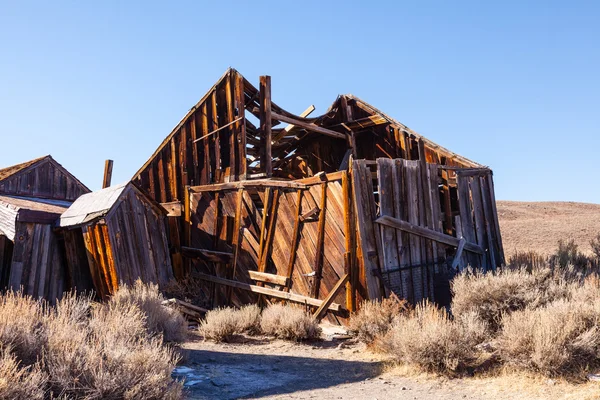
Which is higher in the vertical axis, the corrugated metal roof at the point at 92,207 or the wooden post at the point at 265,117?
the wooden post at the point at 265,117

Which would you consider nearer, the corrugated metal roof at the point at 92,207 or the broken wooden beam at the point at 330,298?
the broken wooden beam at the point at 330,298

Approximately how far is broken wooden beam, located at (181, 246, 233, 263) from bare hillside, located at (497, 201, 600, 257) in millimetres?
16528

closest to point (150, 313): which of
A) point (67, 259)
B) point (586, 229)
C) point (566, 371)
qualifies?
point (67, 259)

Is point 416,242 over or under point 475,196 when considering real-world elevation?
under

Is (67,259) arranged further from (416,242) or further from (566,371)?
(566,371)

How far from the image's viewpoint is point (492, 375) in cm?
689

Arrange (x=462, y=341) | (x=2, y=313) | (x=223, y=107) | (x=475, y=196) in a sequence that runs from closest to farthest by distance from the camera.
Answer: (x=2, y=313) → (x=462, y=341) → (x=475, y=196) → (x=223, y=107)

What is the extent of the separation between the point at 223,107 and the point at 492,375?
1046cm

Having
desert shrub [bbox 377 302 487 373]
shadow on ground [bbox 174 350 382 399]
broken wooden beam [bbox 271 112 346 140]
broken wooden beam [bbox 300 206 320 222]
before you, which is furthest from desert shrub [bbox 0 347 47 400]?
broken wooden beam [bbox 271 112 346 140]

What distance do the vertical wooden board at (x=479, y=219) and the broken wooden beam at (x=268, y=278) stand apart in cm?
467

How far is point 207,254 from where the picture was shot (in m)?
13.1


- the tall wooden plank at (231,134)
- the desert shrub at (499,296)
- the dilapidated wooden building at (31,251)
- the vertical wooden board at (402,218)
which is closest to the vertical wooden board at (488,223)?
the vertical wooden board at (402,218)

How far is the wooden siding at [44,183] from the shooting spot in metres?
18.5

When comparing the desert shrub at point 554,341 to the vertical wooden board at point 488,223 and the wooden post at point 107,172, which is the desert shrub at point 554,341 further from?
the wooden post at point 107,172
